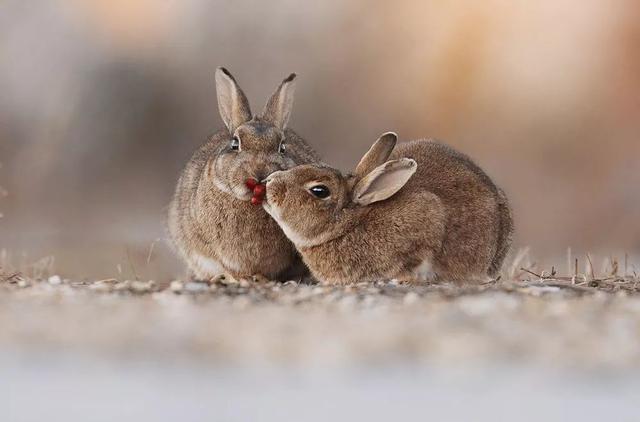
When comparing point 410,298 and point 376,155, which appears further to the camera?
point 376,155

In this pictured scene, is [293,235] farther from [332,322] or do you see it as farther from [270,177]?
[332,322]

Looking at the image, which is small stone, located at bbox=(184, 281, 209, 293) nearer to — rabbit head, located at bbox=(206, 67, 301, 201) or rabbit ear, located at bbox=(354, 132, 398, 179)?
rabbit head, located at bbox=(206, 67, 301, 201)

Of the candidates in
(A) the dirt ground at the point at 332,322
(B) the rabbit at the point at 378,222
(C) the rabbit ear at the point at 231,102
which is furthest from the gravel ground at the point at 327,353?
(C) the rabbit ear at the point at 231,102

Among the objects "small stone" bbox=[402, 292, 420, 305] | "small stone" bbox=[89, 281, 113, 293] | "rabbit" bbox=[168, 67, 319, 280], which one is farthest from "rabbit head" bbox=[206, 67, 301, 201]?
"small stone" bbox=[402, 292, 420, 305]

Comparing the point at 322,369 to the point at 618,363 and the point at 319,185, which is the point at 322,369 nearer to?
the point at 618,363

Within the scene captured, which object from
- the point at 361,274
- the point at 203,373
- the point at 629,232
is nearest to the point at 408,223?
the point at 361,274

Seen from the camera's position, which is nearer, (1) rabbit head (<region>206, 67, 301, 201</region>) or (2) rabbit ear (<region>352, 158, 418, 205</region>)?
(2) rabbit ear (<region>352, 158, 418, 205</region>)

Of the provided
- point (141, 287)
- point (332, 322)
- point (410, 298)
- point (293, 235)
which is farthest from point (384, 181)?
point (332, 322)
